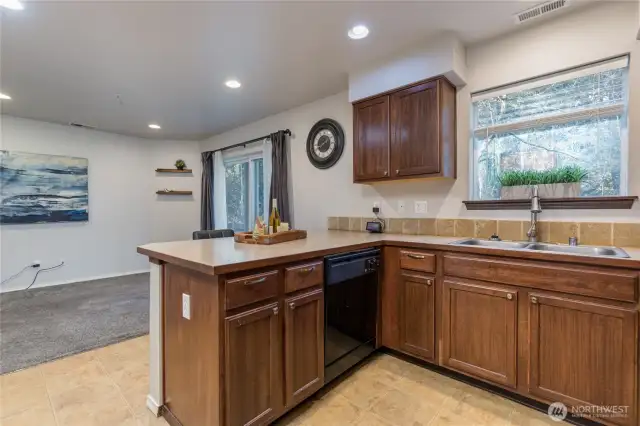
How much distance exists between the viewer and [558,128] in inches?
86.0

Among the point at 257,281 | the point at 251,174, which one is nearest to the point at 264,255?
the point at 257,281

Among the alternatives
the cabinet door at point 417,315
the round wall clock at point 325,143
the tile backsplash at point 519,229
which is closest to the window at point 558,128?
the tile backsplash at point 519,229

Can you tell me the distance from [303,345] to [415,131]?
1.80 meters

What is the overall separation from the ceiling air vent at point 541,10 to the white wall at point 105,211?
520cm

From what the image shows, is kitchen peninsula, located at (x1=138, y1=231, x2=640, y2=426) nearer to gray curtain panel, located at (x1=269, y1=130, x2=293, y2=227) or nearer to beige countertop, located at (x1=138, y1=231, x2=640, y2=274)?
beige countertop, located at (x1=138, y1=231, x2=640, y2=274)

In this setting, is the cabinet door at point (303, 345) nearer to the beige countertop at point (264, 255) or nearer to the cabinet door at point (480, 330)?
the beige countertop at point (264, 255)

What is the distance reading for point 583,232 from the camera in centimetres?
199

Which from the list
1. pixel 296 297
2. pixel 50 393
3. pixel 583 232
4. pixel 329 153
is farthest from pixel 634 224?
pixel 50 393

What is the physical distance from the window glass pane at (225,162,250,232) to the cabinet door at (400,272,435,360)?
10.4 ft

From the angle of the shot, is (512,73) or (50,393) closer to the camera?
(50,393)

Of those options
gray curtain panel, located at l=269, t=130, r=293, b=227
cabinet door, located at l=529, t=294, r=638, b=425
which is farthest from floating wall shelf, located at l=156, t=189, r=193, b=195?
cabinet door, located at l=529, t=294, r=638, b=425

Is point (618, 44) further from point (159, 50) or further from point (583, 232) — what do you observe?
point (159, 50)

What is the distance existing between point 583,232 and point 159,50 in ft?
11.0

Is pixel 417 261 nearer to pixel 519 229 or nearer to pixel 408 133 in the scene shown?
pixel 519 229
